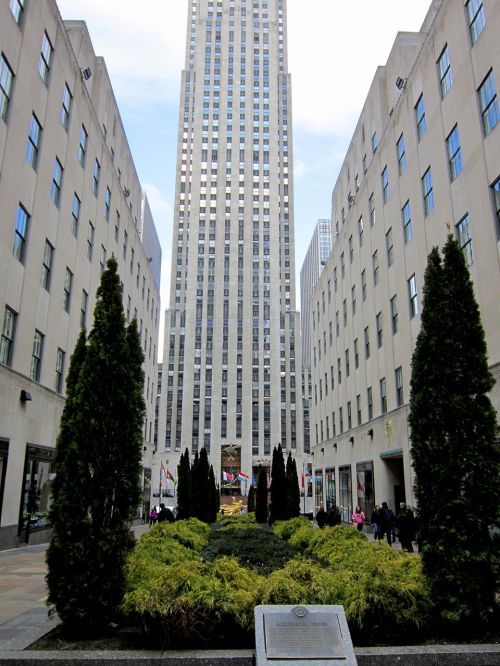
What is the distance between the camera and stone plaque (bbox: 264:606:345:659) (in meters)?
5.70

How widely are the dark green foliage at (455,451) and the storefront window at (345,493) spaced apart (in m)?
31.1

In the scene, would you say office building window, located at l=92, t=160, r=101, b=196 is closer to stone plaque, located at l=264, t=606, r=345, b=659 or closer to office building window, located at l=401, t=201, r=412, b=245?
office building window, located at l=401, t=201, r=412, b=245

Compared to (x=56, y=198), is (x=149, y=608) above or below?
below

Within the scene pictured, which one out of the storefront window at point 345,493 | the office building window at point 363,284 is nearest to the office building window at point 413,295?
the office building window at point 363,284

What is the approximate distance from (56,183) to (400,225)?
718 inches

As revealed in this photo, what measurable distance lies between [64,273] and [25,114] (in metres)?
7.87

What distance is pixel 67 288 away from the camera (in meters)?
26.8

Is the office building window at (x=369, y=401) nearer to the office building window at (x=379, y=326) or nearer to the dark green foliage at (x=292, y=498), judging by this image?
the office building window at (x=379, y=326)

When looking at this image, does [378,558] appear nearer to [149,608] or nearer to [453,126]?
[149,608]

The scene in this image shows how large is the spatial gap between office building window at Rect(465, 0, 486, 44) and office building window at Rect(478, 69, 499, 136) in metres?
2.12

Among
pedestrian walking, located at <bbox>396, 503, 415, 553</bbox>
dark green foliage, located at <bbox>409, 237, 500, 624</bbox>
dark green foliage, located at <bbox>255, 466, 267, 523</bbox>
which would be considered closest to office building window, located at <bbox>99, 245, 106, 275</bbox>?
dark green foliage, located at <bbox>255, 466, 267, 523</bbox>

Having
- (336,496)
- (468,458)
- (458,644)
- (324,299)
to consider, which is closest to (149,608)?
(458,644)

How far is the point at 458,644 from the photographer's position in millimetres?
6801

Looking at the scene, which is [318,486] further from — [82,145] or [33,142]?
[33,142]
